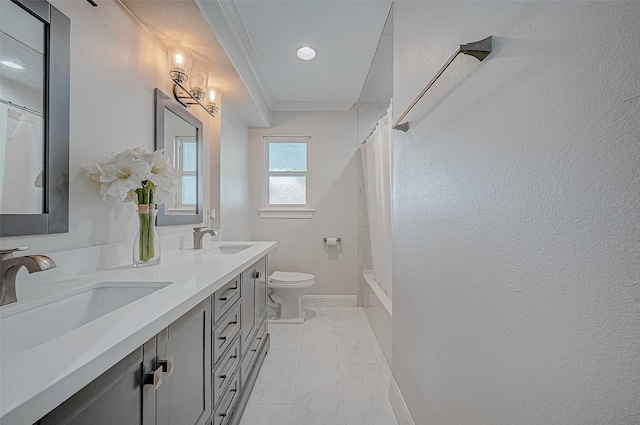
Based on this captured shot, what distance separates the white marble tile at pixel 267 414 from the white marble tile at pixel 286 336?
2.31 ft

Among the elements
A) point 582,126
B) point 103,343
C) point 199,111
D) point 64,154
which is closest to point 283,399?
point 103,343

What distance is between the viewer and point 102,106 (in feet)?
4.12

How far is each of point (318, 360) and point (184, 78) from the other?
6.91 ft

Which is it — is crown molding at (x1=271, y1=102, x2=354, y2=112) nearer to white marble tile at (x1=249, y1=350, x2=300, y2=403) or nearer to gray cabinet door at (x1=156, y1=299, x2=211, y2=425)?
white marble tile at (x1=249, y1=350, x2=300, y2=403)

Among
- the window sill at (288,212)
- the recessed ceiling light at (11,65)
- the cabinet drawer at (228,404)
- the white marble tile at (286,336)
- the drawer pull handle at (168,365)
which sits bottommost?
the white marble tile at (286,336)

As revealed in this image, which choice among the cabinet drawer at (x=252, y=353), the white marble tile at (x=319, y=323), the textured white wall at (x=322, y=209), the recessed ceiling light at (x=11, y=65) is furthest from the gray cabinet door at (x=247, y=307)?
the textured white wall at (x=322, y=209)

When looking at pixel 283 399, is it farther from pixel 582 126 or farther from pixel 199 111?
pixel 199 111

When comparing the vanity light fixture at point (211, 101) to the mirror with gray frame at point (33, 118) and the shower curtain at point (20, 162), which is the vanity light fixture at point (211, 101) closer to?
the mirror with gray frame at point (33, 118)

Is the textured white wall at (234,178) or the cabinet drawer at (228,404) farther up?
the textured white wall at (234,178)

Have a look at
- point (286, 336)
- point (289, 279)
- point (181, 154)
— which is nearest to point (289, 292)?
point (289, 279)

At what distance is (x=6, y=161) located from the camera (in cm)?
85

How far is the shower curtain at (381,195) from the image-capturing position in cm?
216

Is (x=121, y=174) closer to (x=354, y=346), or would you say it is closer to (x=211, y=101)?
(x=211, y=101)

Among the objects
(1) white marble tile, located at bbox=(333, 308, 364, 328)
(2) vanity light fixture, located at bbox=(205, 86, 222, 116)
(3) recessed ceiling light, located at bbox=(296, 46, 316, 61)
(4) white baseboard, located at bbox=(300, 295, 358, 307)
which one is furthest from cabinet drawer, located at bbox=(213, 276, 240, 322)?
(4) white baseboard, located at bbox=(300, 295, 358, 307)
